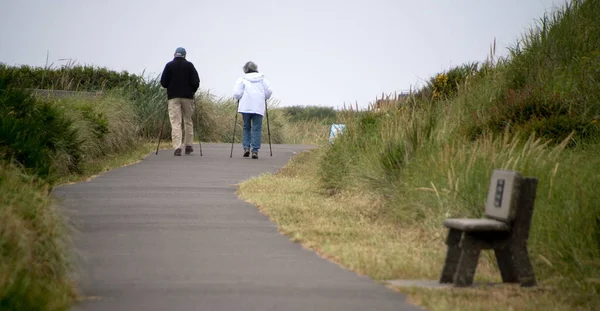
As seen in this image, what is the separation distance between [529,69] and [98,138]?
28.5 ft

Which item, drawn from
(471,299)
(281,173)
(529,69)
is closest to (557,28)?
(529,69)

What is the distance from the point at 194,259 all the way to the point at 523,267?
2.88m

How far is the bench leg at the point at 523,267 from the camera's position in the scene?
8241mm

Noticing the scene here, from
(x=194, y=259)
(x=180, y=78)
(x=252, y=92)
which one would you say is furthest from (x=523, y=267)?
(x=180, y=78)

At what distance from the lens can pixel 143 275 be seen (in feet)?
27.7

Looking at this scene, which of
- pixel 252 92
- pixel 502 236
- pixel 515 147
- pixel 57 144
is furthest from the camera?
pixel 252 92

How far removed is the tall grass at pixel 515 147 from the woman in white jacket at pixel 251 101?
4151 millimetres

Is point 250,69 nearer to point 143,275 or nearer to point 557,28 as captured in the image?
point 557,28

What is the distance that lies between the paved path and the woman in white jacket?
743cm

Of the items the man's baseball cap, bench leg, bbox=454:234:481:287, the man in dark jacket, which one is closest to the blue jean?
the man in dark jacket

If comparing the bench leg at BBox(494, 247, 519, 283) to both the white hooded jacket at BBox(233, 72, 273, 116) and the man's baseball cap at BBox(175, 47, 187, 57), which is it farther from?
the man's baseball cap at BBox(175, 47, 187, 57)

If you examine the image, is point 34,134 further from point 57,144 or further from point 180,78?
point 180,78

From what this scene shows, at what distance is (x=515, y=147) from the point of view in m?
12.7

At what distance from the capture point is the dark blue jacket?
2391 cm
